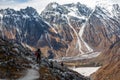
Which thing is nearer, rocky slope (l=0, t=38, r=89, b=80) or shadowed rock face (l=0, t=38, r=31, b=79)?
shadowed rock face (l=0, t=38, r=31, b=79)

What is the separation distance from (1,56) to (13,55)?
14.7ft

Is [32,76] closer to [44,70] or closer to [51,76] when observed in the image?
[51,76]

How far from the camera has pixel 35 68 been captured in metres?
70.1

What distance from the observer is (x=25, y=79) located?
56344mm

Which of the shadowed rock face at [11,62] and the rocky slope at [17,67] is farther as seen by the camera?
the rocky slope at [17,67]

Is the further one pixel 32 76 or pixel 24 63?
pixel 24 63

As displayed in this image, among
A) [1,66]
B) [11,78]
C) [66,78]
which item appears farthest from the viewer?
Result: [66,78]

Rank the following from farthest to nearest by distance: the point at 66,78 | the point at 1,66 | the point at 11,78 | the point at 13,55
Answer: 1. the point at 13,55
2. the point at 66,78
3. the point at 1,66
4. the point at 11,78

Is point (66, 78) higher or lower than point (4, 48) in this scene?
lower

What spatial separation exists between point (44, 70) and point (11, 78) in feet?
45.6

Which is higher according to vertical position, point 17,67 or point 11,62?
point 11,62

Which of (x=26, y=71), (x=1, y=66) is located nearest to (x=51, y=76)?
(x=26, y=71)

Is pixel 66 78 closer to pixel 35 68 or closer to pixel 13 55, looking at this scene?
pixel 35 68

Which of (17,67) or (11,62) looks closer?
(17,67)
